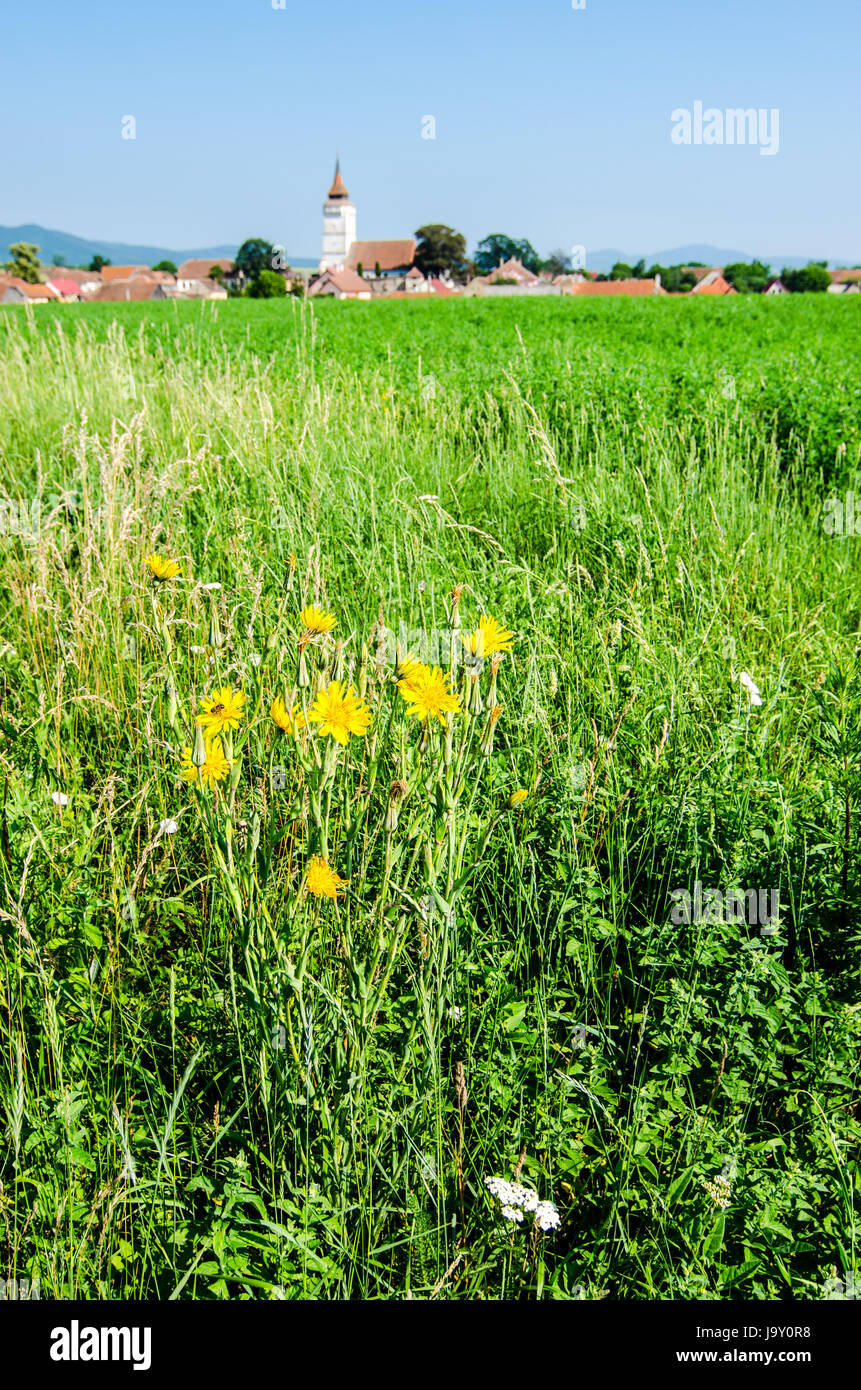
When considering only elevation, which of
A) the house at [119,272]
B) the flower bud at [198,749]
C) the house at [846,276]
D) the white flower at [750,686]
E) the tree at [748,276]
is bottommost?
the white flower at [750,686]

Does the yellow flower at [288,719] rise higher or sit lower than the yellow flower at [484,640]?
lower

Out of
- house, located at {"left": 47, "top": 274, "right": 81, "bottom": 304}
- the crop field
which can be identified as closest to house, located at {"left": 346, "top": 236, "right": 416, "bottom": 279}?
house, located at {"left": 47, "top": 274, "right": 81, "bottom": 304}

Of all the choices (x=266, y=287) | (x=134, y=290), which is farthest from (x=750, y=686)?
(x=134, y=290)

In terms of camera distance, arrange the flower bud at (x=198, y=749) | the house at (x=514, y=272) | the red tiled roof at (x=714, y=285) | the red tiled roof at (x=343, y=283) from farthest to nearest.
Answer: the house at (x=514, y=272) < the red tiled roof at (x=343, y=283) < the red tiled roof at (x=714, y=285) < the flower bud at (x=198, y=749)

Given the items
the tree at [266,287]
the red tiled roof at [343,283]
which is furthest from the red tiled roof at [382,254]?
the tree at [266,287]

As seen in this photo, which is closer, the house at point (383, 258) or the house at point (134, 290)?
the house at point (134, 290)

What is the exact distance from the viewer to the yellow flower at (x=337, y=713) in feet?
4.12

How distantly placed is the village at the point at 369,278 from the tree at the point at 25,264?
0.53 meters

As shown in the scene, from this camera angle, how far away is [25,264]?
271 feet

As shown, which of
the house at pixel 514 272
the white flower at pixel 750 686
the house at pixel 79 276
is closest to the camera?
the white flower at pixel 750 686

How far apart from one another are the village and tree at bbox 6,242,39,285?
0.53 meters

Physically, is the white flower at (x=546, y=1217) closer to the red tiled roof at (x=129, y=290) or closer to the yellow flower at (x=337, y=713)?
the yellow flower at (x=337, y=713)

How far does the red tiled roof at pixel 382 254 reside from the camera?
4392 inches

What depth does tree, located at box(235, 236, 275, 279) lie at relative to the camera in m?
84.4
